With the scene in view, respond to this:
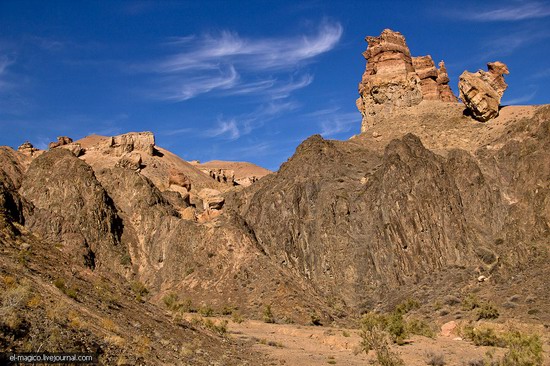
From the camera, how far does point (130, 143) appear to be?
371 feet

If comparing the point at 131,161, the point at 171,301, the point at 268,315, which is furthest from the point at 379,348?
the point at 131,161

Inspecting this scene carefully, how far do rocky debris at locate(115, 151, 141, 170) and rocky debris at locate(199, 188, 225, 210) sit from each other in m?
14.4

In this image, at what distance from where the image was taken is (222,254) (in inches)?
2501

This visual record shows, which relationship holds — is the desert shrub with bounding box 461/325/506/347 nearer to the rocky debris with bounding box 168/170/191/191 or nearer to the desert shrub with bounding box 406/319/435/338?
the desert shrub with bounding box 406/319/435/338

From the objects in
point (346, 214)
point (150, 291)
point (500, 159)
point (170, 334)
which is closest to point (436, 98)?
point (500, 159)

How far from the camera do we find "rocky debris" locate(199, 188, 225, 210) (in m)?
83.4

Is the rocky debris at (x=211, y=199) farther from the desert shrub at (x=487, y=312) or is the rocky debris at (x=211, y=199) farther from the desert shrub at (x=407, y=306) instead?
the desert shrub at (x=487, y=312)

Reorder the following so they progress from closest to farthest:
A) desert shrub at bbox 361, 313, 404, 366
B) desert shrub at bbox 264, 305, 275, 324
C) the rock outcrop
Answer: desert shrub at bbox 361, 313, 404, 366 < desert shrub at bbox 264, 305, 275, 324 < the rock outcrop

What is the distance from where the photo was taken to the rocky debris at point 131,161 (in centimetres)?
9490

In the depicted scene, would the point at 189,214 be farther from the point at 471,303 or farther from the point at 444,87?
the point at 444,87

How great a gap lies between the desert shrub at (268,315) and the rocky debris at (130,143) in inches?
2558

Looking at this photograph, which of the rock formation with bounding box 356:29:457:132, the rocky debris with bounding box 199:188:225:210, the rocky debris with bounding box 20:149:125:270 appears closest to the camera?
the rocky debris with bounding box 20:149:125:270

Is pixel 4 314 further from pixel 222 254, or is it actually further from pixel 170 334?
pixel 222 254

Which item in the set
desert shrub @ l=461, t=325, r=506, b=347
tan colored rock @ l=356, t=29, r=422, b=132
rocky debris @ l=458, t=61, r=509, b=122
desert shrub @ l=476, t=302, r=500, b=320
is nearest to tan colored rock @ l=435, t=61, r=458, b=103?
tan colored rock @ l=356, t=29, r=422, b=132
